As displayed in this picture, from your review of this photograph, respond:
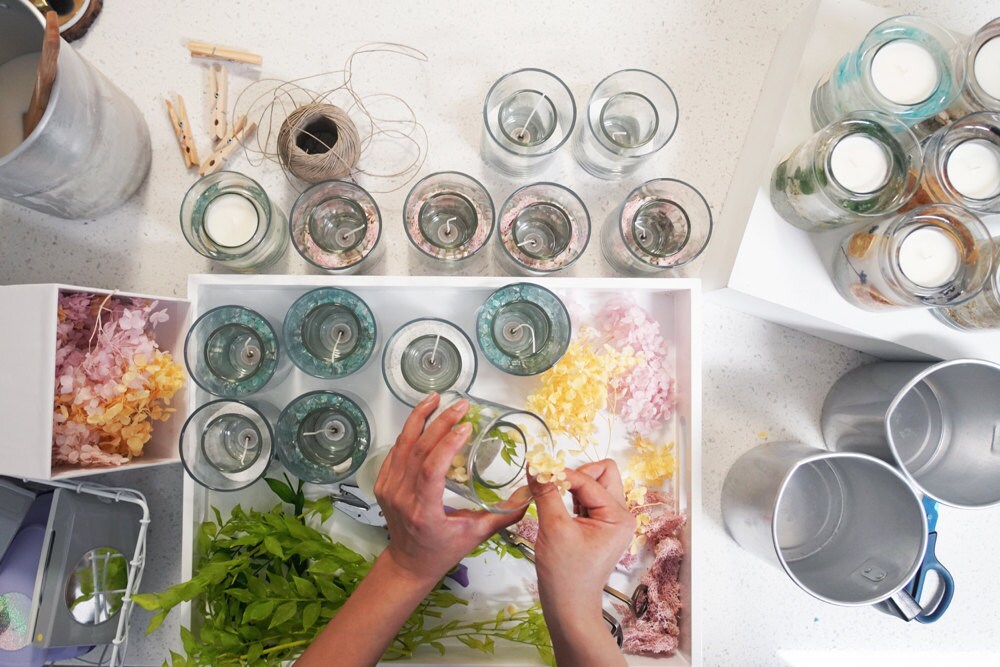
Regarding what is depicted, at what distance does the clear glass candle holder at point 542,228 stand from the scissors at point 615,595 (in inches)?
17.0

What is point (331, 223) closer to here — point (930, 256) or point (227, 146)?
point (227, 146)

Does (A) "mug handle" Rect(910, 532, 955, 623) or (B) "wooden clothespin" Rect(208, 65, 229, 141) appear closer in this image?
(A) "mug handle" Rect(910, 532, 955, 623)

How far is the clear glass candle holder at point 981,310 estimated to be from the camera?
0.90 m

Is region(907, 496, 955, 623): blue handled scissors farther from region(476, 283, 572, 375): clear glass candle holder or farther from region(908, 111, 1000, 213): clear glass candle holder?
region(476, 283, 572, 375): clear glass candle holder

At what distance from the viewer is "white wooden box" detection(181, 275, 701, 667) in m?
1.00

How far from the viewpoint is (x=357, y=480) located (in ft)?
3.40

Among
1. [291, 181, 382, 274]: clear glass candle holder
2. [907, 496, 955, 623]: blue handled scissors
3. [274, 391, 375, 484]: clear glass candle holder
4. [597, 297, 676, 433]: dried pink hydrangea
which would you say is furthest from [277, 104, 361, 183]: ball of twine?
[907, 496, 955, 623]: blue handled scissors

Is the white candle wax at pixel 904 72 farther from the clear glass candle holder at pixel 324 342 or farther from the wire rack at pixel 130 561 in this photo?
the wire rack at pixel 130 561

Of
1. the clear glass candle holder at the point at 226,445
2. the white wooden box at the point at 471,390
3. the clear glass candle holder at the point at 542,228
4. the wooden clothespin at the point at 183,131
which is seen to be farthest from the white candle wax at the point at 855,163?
the wooden clothespin at the point at 183,131

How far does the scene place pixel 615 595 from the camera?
3.35ft

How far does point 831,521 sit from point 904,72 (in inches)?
29.7

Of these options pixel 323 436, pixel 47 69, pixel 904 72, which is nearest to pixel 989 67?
pixel 904 72

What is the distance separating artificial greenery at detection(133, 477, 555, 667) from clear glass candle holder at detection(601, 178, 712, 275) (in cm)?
62

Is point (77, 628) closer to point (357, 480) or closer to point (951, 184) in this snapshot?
point (357, 480)
